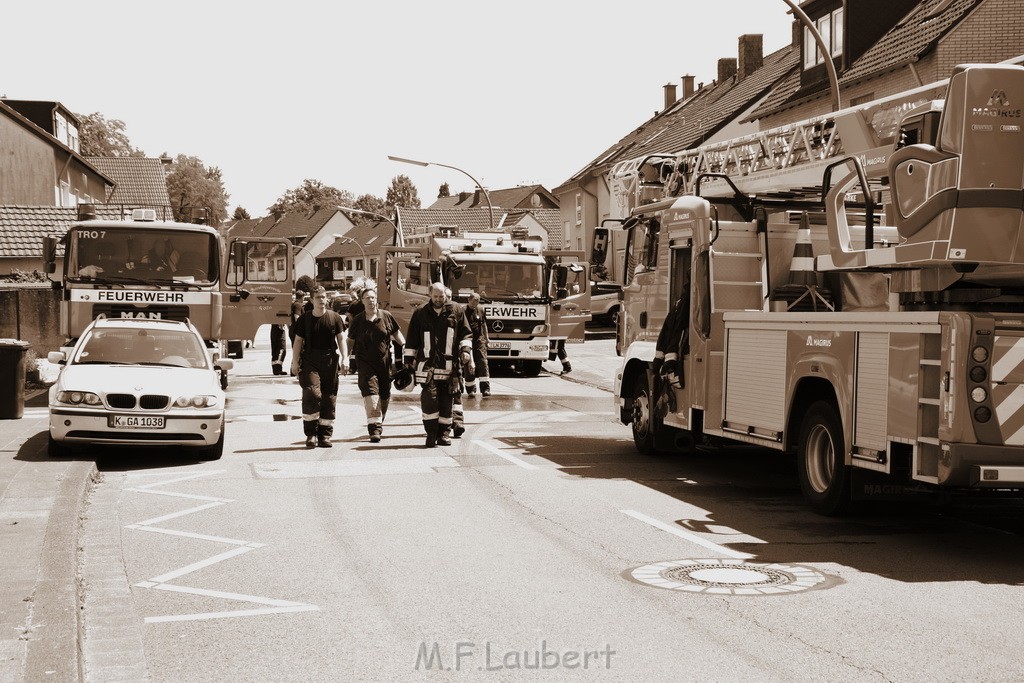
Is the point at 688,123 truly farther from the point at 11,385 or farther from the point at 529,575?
the point at 529,575

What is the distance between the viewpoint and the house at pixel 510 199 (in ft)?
339

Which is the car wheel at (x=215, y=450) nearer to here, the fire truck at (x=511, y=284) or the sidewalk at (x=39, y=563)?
the sidewalk at (x=39, y=563)

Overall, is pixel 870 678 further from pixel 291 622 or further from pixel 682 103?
pixel 682 103

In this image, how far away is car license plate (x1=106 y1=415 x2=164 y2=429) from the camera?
506 inches

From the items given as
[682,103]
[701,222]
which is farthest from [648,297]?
[682,103]

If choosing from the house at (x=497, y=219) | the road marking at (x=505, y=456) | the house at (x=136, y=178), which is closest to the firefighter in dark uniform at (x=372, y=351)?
the road marking at (x=505, y=456)

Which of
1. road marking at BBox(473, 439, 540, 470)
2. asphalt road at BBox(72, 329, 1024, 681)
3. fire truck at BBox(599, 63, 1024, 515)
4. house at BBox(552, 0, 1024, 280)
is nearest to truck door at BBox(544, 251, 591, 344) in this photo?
house at BBox(552, 0, 1024, 280)

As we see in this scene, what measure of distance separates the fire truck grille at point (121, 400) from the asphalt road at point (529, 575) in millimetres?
693

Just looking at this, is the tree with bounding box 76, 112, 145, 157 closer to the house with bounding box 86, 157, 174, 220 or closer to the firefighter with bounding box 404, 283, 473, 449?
the house with bounding box 86, 157, 174, 220

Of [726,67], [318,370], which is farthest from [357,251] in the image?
[318,370]

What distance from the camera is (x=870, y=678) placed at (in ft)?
18.1

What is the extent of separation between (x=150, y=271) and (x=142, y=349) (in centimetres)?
554

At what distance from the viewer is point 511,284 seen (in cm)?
2694

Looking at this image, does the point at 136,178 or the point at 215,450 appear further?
the point at 136,178
